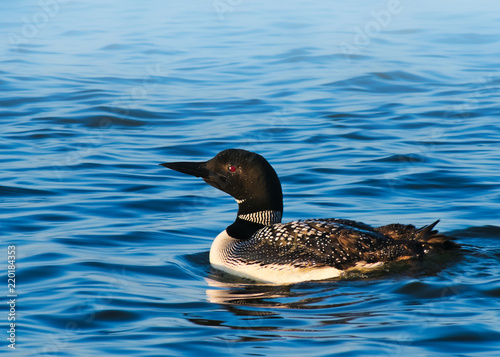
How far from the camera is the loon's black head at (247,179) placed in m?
6.41

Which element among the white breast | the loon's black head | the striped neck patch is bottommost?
the white breast

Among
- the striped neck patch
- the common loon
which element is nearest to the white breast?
the common loon

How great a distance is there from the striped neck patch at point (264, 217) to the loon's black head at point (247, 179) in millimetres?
30

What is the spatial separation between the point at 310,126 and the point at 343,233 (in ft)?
17.4

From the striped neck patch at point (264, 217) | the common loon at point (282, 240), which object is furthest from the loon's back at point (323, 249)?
the striped neck patch at point (264, 217)

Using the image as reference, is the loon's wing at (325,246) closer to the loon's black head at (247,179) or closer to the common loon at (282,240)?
the common loon at (282,240)

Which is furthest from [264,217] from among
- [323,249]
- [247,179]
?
[323,249]

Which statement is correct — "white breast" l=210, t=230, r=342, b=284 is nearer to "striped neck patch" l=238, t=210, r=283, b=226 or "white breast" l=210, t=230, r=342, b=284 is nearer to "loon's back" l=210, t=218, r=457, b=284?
"loon's back" l=210, t=218, r=457, b=284

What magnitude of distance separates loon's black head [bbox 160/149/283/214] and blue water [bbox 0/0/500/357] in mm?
582

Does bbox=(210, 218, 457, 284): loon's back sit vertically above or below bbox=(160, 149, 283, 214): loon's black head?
below

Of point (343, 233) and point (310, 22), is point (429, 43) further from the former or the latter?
point (343, 233)

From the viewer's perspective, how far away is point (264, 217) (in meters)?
6.53

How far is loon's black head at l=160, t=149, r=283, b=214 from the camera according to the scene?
21.0 feet

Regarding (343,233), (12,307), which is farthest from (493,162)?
(12,307)
